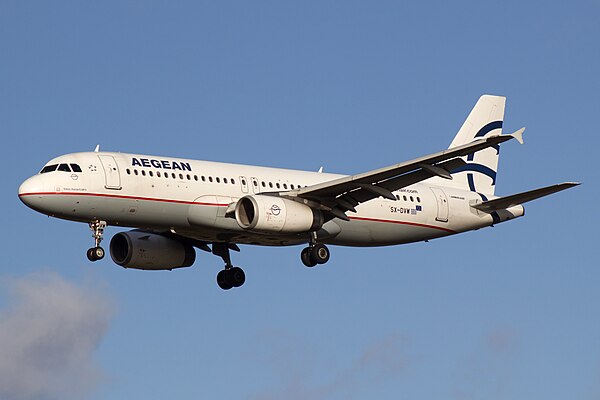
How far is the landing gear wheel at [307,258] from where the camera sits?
5438 cm

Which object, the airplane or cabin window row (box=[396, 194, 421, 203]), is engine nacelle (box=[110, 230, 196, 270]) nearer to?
the airplane

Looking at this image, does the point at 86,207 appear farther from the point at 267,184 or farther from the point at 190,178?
the point at 267,184

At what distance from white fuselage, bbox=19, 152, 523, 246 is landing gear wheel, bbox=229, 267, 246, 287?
3395 millimetres

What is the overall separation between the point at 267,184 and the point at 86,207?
7715 millimetres

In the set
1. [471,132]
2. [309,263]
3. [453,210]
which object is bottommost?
[309,263]

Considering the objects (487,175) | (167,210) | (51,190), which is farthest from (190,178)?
(487,175)

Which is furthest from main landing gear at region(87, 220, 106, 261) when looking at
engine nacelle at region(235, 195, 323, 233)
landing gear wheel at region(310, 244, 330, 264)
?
landing gear wheel at region(310, 244, 330, 264)

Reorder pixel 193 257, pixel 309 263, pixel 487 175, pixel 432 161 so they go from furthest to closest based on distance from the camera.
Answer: pixel 487 175
pixel 193 257
pixel 309 263
pixel 432 161

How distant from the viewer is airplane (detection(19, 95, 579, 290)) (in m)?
50.7

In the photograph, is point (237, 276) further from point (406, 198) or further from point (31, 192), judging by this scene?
point (31, 192)

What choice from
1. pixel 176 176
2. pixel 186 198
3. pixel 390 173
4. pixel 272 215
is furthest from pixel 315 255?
pixel 176 176

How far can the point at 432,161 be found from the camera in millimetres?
50062

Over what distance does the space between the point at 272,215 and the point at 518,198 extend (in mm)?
10597

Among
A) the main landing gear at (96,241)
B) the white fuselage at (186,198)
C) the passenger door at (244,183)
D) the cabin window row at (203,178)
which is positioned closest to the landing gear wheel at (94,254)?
the main landing gear at (96,241)
